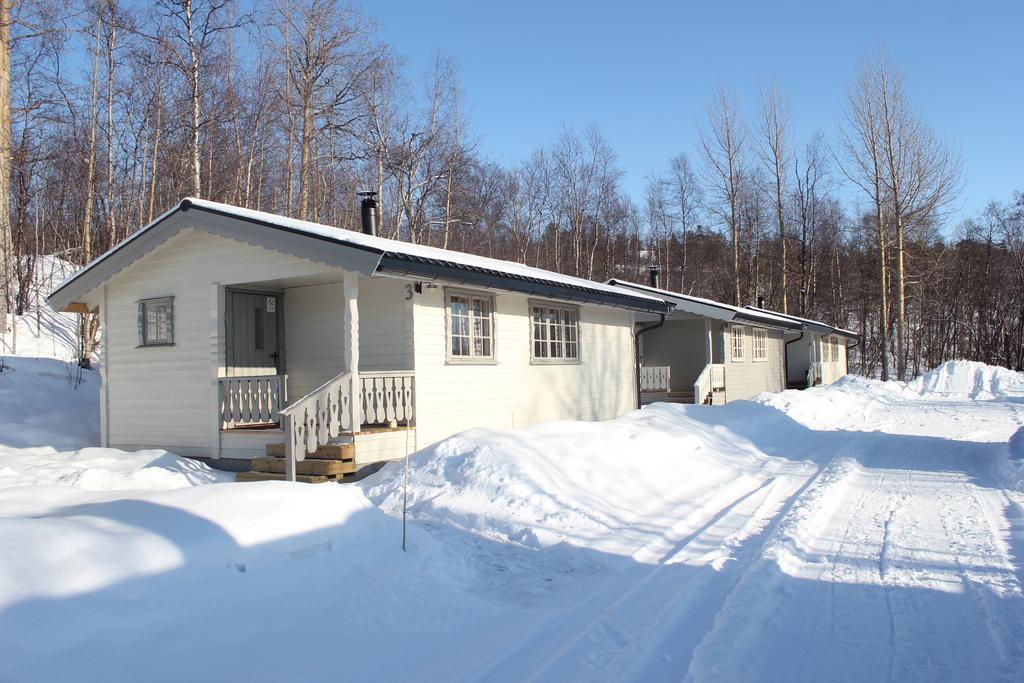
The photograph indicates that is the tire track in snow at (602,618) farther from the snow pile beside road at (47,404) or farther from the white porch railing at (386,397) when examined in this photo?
the snow pile beside road at (47,404)

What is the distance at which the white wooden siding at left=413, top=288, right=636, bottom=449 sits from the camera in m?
10.6

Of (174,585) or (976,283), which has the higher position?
(976,283)

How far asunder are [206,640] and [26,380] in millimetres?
15290

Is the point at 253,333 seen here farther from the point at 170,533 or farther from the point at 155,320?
the point at 170,533

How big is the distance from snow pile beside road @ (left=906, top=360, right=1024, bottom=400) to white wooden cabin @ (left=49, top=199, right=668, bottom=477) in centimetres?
2129

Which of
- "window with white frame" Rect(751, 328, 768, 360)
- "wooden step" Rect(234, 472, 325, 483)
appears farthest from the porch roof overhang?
"window with white frame" Rect(751, 328, 768, 360)

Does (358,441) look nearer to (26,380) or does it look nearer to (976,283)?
(26,380)

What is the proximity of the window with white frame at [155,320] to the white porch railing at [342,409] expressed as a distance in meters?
3.88

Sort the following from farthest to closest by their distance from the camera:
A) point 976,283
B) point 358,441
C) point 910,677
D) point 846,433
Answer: point 976,283
point 846,433
point 358,441
point 910,677

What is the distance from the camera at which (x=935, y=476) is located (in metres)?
9.55

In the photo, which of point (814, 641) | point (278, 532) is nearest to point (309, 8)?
point (278, 532)

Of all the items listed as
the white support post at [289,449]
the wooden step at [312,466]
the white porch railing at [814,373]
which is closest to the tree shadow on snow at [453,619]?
the white support post at [289,449]

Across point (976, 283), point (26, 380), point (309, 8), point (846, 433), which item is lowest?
point (846, 433)

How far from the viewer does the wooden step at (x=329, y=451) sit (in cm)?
925
